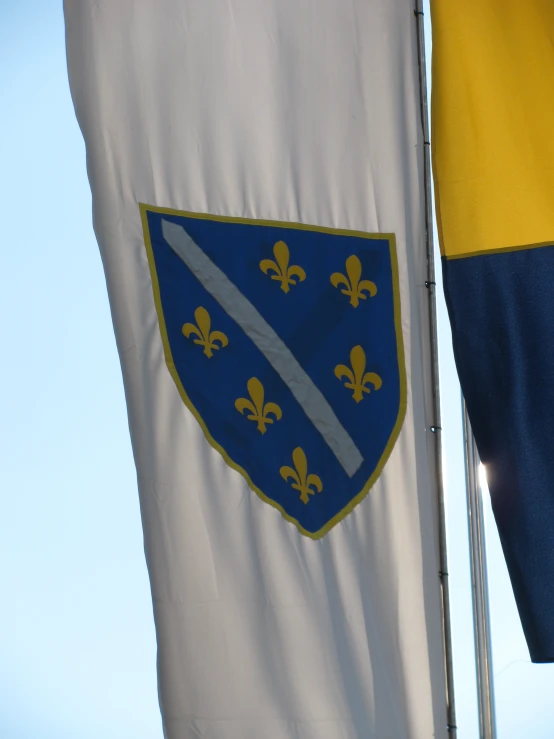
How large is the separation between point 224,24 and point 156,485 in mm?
1280

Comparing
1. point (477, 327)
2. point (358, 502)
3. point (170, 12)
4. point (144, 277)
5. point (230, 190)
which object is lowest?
point (358, 502)

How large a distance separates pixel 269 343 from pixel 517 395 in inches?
25.5

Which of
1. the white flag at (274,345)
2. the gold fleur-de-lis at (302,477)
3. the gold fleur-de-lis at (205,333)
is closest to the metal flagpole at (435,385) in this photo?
the white flag at (274,345)

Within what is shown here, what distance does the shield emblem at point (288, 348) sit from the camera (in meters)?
2.92

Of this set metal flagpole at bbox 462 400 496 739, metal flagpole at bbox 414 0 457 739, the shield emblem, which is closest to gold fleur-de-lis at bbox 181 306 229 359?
the shield emblem

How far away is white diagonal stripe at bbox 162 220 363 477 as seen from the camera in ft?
9.59

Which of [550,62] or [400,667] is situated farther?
[550,62]

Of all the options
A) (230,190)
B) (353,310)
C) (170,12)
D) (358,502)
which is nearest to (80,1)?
(170,12)

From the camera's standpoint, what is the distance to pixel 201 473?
114 inches

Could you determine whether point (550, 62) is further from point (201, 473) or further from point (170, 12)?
point (201, 473)

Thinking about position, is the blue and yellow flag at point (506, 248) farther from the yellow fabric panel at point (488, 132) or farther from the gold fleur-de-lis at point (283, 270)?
the gold fleur-de-lis at point (283, 270)

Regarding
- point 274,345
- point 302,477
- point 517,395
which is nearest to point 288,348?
point 274,345

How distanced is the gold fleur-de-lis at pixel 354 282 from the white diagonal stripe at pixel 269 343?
0.72 feet

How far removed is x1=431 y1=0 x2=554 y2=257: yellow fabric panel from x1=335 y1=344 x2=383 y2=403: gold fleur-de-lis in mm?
380
